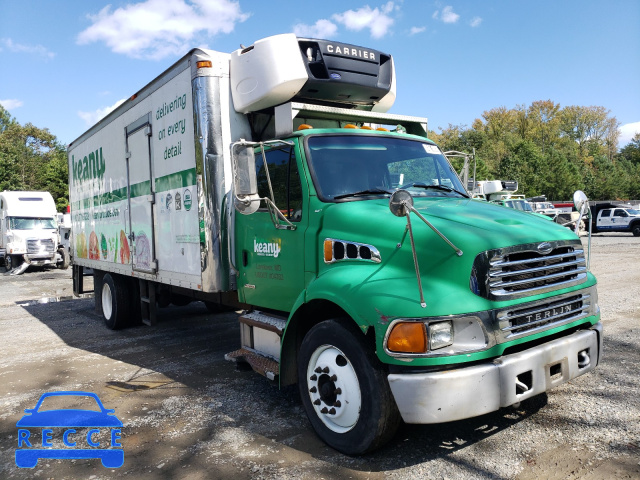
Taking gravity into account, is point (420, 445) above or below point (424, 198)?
below

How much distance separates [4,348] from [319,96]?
20.3 feet

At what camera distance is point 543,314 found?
364 centimetres

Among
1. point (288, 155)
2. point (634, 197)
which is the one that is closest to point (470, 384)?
point (288, 155)

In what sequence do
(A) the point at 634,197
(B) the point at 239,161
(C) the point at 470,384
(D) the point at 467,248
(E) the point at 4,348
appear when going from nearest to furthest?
(C) the point at 470,384 → (D) the point at 467,248 → (B) the point at 239,161 → (E) the point at 4,348 → (A) the point at 634,197

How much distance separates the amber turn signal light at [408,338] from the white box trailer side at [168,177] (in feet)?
8.68

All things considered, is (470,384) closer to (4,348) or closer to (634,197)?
(4,348)

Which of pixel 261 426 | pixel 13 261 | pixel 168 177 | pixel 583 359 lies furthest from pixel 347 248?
pixel 13 261

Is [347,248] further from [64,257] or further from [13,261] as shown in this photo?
[13,261]

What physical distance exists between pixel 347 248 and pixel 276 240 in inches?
37.0

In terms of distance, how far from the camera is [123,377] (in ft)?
19.8

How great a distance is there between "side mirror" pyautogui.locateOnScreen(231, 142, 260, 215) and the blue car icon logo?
2.19m

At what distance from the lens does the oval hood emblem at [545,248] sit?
3592 mm

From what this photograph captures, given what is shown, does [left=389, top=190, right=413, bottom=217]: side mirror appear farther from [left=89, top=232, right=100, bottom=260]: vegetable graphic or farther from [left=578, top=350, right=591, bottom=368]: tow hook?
[left=89, top=232, right=100, bottom=260]: vegetable graphic

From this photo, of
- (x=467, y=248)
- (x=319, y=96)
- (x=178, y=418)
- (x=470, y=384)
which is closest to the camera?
(x=470, y=384)
